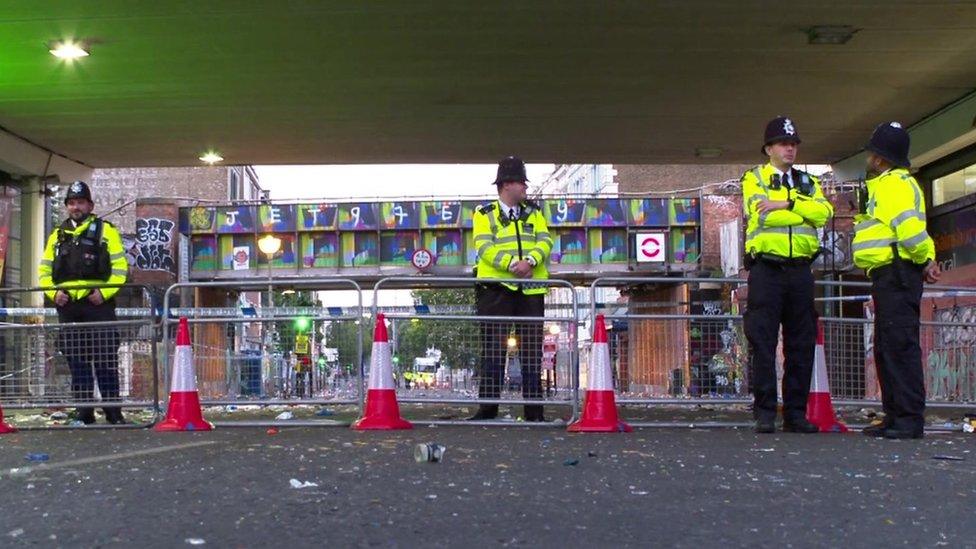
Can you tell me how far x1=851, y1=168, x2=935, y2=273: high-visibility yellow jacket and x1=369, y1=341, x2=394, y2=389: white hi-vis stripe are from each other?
12.0ft

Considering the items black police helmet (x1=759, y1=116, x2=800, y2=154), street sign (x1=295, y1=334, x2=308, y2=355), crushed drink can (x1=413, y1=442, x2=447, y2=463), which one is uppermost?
black police helmet (x1=759, y1=116, x2=800, y2=154)

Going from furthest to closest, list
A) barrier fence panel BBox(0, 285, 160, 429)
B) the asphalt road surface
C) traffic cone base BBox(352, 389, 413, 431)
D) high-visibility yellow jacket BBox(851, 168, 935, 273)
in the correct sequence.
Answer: barrier fence panel BBox(0, 285, 160, 429) → traffic cone base BBox(352, 389, 413, 431) → high-visibility yellow jacket BBox(851, 168, 935, 273) → the asphalt road surface

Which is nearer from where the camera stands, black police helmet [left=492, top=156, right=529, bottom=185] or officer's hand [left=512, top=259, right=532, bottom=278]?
officer's hand [left=512, top=259, right=532, bottom=278]

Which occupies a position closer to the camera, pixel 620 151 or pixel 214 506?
pixel 214 506

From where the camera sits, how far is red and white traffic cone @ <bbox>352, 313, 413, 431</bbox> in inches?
293

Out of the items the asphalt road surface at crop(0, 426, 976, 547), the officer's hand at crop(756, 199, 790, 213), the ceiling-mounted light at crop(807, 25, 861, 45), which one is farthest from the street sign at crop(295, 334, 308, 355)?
the ceiling-mounted light at crop(807, 25, 861, 45)

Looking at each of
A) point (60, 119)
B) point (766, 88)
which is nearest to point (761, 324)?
point (766, 88)

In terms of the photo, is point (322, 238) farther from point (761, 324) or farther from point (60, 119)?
point (761, 324)

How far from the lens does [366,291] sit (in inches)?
339

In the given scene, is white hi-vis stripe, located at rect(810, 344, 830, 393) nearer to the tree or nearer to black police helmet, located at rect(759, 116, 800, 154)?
black police helmet, located at rect(759, 116, 800, 154)

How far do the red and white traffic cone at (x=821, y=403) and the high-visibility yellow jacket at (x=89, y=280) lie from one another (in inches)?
241

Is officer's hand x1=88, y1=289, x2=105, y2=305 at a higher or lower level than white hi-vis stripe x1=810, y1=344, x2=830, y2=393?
higher

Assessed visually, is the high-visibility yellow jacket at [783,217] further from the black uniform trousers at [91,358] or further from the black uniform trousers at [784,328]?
the black uniform trousers at [91,358]

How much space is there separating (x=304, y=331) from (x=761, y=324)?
4.00 meters
